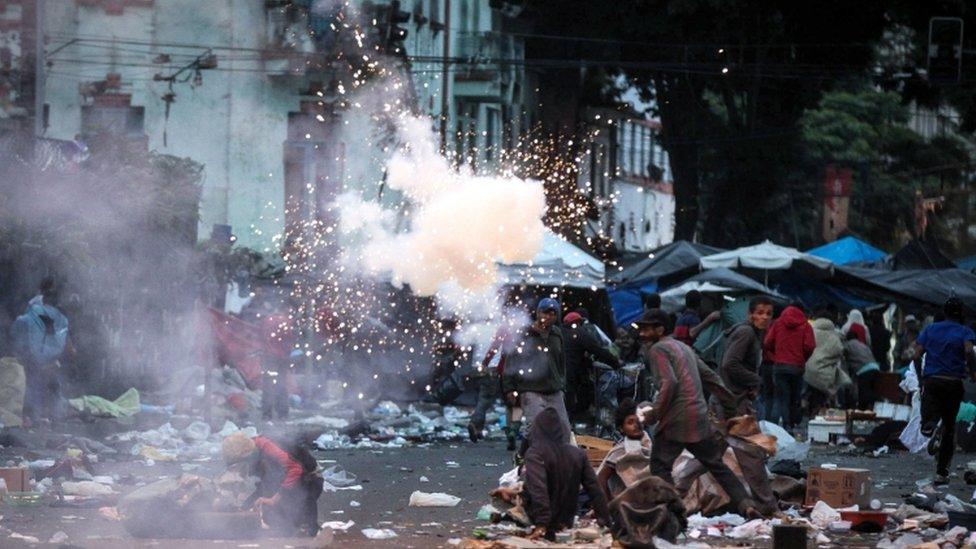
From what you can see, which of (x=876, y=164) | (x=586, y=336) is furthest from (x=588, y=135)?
(x=586, y=336)

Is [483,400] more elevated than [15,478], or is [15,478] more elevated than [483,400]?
[15,478]

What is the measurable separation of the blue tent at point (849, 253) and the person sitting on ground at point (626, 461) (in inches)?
938

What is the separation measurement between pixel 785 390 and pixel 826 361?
2.97 m

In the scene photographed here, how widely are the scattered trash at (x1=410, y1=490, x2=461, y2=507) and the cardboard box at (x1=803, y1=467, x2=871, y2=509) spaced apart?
2.76 m

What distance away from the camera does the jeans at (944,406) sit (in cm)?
1658

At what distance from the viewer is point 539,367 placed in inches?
609

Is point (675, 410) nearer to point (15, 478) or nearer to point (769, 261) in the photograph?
point (15, 478)

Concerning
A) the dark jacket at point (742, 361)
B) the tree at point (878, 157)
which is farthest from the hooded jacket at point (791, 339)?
the tree at point (878, 157)

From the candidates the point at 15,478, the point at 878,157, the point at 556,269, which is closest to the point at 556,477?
the point at 15,478

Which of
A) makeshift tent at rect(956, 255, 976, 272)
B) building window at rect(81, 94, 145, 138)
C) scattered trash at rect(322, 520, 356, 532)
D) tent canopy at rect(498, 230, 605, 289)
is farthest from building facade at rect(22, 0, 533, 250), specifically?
makeshift tent at rect(956, 255, 976, 272)

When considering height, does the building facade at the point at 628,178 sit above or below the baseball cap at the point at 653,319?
below

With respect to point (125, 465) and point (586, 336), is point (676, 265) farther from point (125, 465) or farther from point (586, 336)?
point (125, 465)

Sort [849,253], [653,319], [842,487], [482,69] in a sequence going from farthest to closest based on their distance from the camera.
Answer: [482,69] → [849,253] → [842,487] → [653,319]

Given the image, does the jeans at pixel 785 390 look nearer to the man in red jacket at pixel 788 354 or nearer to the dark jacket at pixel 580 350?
the man in red jacket at pixel 788 354
